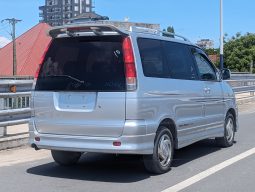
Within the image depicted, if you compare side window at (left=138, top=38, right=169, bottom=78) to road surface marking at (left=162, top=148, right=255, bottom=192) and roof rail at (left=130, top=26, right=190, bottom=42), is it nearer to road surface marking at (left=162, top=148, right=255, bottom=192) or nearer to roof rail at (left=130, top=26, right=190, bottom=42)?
roof rail at (left=130, top=26, right=190, bottom=42)

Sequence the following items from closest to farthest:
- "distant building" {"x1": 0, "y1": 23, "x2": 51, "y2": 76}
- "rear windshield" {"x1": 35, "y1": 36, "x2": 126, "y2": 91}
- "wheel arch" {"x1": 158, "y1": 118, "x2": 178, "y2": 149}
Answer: "rear windshield" {"x1": 35, "y1": 36, "x2": 126, "y2": 91} → "wheel arch" {"x1": 158, "y1": 118, "x2": 178, "y2": 149} → "distant building" {"x1": 0, "y1": 23, "x2": 51, "y2": 76}

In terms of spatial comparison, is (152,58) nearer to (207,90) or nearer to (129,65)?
(129,65)

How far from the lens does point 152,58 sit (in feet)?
24.2

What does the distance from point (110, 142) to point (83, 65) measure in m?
1.17

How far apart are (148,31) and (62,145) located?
2.10 metres

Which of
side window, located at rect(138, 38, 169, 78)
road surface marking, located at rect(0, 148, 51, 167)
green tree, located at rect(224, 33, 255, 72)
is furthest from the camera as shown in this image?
green tree, located at rect(224, 33, 255, 72)

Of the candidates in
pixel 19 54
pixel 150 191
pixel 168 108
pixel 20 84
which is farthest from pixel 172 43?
pixel 19 54

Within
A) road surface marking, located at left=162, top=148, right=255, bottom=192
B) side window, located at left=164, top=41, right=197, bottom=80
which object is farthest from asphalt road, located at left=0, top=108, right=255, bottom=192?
side window, located at left=164, top=41, right=197, bottom=80

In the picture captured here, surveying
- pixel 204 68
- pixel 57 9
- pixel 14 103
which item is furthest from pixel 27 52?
pixel 204 68

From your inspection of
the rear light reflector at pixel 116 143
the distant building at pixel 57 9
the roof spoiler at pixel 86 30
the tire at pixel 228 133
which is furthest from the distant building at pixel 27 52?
the rear light reflector at pixel 116 143

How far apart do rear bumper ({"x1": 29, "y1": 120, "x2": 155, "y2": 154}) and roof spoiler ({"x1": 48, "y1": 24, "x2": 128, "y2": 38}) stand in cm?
128

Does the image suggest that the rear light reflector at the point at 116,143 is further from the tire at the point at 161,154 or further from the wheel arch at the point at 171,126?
the wheel arch at the point at 171,126

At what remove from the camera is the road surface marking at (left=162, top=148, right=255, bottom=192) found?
6645mm

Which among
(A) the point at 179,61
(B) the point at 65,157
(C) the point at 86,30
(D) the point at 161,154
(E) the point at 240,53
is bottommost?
(B) the point at 65,157
